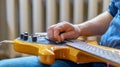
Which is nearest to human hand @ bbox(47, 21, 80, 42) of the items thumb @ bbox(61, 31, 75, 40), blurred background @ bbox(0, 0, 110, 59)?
thumb @ bbox(61, 31, 75, 40)

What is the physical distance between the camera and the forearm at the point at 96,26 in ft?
3.18

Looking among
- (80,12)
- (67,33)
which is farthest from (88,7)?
(67,33)

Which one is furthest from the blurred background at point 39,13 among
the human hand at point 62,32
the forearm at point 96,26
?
the human hand at point 62,32

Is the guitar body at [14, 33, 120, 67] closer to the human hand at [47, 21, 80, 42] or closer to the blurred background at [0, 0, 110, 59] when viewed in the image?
the human hand at [47, 21, 80, 42]

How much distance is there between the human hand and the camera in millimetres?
840

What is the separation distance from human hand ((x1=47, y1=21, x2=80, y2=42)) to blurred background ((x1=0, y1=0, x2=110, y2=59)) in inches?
23.5

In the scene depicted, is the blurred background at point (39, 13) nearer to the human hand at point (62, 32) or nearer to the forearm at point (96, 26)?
the forearm at point (96, 26)

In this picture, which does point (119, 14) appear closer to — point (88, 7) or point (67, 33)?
point (67, 33)

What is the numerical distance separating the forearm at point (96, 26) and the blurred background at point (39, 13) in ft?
1.44

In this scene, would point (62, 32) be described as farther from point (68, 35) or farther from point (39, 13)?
point (39, 13)

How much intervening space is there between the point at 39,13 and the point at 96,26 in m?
0.64

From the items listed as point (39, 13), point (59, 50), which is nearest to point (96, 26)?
point (59, 50)

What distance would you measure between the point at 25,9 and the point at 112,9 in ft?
2.32

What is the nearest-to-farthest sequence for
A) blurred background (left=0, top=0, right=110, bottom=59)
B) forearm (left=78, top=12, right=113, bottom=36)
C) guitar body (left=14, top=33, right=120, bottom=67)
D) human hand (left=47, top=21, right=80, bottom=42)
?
guitar body (left=14, top=33, right=120, bottom=67)
human hand (left=47, top=21, right=80, bottom=42)
forearm (left=78, top=12, right=113, bottom=36)
blurred background (left=0, top=0, right=110, bottom=59)
